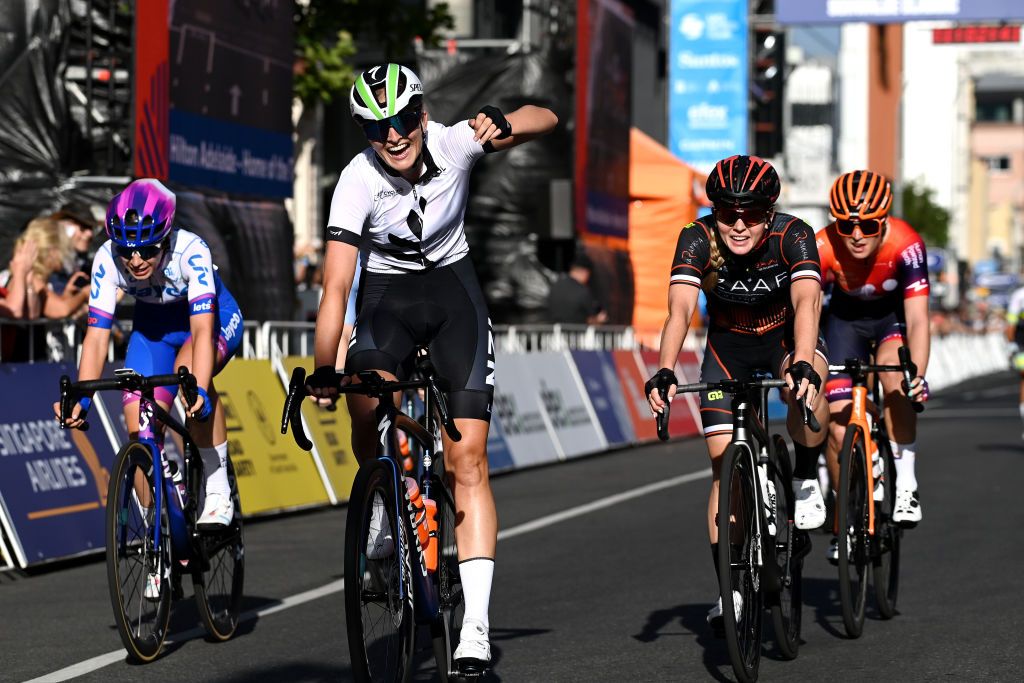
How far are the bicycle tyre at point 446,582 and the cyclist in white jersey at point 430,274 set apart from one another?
0.06 metres

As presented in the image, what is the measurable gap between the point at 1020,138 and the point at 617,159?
14509 centimetres

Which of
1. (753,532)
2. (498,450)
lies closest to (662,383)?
(753,532)

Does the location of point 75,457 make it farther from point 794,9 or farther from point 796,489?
point 794,9

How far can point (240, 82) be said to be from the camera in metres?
16.9

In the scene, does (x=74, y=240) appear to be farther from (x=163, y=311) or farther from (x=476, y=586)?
(x=476, y=586)

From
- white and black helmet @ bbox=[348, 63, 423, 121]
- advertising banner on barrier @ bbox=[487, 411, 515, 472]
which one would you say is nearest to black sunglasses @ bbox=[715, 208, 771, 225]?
white and black helmet @ bbox=[348, 63, 423, 121]

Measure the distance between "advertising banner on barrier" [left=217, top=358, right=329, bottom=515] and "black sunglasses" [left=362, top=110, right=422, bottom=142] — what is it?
6.63 meters

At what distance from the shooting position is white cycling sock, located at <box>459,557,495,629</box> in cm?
675

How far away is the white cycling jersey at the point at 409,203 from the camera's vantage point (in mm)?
6766

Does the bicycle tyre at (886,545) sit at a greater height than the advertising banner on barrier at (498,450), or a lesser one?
greater

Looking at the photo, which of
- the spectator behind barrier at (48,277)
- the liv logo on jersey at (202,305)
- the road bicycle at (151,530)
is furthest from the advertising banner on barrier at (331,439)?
the liv logo on jersey at (202,305)

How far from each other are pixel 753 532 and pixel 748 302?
1105 millimetres

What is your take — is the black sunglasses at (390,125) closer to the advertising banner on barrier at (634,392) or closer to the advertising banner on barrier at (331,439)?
the advertising banner on barrier at (331,439)

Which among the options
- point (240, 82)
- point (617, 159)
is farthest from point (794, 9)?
point (240, 82)
